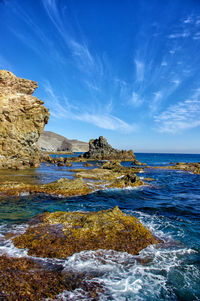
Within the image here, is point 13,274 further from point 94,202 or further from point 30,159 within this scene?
point 30,159

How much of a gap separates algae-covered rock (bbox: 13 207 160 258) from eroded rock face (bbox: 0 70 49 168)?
3179 centimetres

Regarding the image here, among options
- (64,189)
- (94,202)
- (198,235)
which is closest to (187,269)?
(198,235)

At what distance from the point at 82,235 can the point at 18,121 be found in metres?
40.9

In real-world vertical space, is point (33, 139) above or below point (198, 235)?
above

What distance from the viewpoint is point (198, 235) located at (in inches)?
367

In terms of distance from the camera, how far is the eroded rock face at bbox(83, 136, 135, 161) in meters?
108

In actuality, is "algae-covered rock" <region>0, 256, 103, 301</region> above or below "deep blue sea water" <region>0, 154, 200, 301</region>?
above

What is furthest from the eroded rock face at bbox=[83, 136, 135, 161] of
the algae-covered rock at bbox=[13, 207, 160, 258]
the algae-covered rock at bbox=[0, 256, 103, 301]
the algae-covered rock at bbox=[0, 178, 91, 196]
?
the algae-covered rock at bbox=[0, 256, 103, 301]

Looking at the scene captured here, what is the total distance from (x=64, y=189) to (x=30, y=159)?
2926 cm

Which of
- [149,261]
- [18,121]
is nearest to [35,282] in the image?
[149,261]

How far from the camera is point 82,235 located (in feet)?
26.7

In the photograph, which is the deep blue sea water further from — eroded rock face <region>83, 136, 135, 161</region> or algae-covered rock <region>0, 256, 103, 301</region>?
eroded rock face <region>83, 136, 135, 161</region>

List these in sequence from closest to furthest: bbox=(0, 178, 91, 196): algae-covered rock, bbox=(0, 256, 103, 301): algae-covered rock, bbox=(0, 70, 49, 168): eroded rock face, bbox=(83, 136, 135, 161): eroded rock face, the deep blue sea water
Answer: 1. bbox=(0, 256, 103, 301): algae-covered rock
2. the deep blue sea water
3. bbox=(0, 178, 91, 196): algae-covered rock
4. bbox=(0, 70, 49, 168): eroded rock face
5. bbox=(83, 136, 135, 161): eroded rock face

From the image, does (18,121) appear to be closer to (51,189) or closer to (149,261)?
(51,189)
